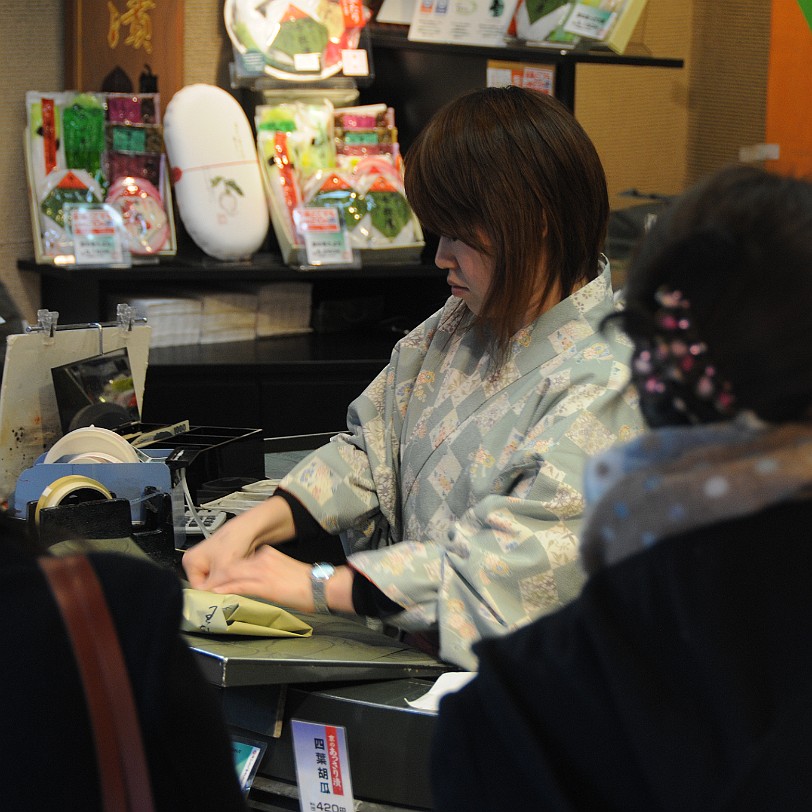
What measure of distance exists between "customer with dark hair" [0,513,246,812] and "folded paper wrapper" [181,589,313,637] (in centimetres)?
67

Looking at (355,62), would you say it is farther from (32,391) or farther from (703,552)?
(703,552)

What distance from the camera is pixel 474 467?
1.54 metres

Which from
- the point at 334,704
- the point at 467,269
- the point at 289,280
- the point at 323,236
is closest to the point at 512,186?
the point at 467,269

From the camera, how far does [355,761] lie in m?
1.25

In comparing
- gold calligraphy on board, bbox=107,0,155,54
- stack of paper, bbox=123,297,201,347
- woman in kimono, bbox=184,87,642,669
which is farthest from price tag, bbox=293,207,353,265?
woman in kimono, bbox=184,87,642,669

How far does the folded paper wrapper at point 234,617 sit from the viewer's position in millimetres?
1327

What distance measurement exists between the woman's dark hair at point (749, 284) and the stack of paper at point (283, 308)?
2733 mm

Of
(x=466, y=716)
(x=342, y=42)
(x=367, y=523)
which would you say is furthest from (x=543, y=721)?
(x=342, y=42)

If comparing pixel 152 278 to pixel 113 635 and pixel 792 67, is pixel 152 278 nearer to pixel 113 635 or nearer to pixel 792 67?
pixel 792 67

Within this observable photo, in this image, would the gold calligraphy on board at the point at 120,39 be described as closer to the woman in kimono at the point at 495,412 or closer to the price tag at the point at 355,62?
the price tag at the point at 355,62

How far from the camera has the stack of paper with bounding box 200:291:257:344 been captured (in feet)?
10.3

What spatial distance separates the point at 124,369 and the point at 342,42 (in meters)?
1.45

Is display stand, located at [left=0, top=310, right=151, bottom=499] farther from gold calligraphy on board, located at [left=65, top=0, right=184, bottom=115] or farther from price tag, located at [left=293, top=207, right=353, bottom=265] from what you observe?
gold calligraphy on board, located at [left=65, top=0, right=184, bottom=115]

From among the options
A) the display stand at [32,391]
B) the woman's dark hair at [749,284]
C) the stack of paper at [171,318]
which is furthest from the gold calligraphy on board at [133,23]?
the woman's dark hair at [749,284]
